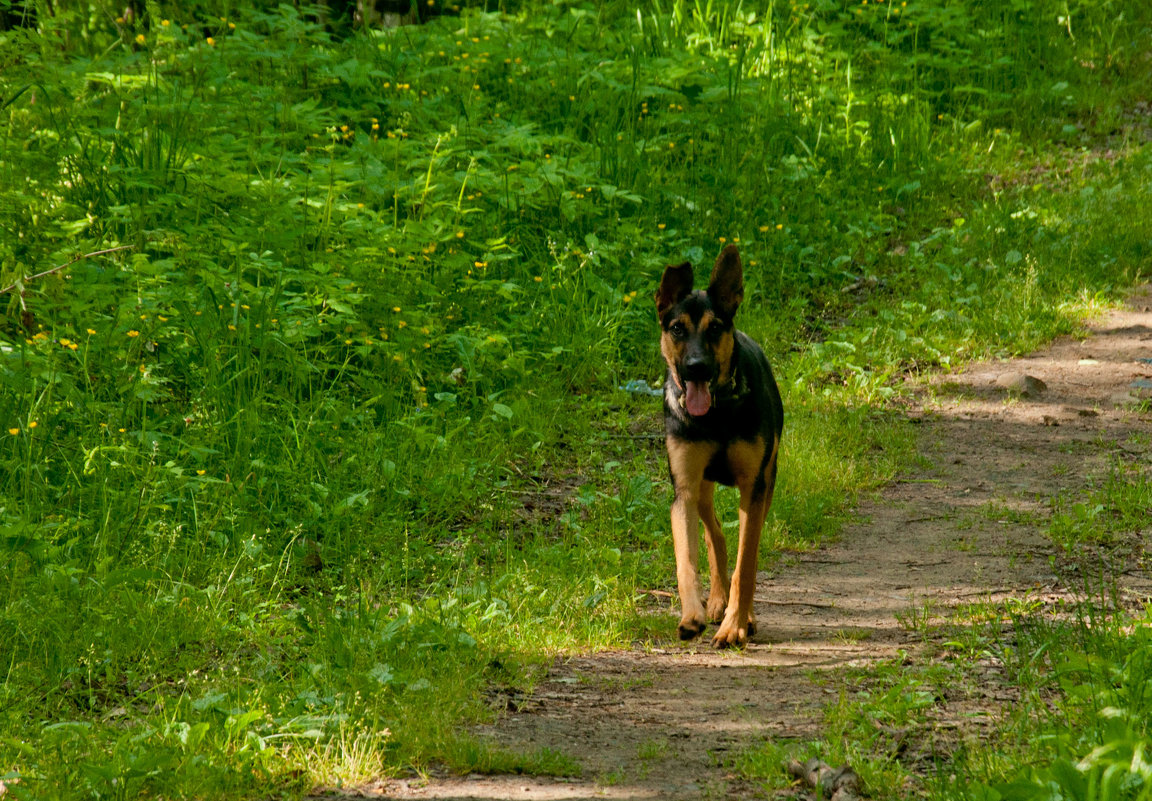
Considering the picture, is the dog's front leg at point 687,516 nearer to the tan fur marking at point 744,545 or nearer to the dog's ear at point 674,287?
the tan fur marking at point 744,545

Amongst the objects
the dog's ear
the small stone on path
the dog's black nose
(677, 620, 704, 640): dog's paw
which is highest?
the dog's ear

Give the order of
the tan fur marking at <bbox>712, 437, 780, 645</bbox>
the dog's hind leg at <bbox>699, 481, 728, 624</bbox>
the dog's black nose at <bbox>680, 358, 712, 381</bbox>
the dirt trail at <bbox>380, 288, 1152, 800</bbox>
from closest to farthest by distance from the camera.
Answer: the dirt trail at <bbox>380, 288, 1152, 800</bbox> → the dog's black nose at <bbox>680, 358, 712, 381</bbox> → the tan fur marking at <bbox>712, 437, 780, 645</bbox> → the dog's hind leg at <bbox>699, 481, 728, 624</bbox>

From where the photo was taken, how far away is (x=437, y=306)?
864 centimetres

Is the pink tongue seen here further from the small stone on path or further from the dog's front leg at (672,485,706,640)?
the small stone on path

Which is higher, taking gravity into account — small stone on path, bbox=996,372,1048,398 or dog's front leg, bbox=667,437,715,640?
dog's front leg, bbox=667,437,715,640

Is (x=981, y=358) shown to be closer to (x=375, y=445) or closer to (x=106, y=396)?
(x=375, y=445)

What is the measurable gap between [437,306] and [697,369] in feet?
12.4

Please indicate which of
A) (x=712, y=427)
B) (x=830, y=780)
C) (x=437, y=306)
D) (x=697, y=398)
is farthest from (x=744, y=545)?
(x=437, y=306)

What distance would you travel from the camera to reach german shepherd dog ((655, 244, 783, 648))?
5.30m

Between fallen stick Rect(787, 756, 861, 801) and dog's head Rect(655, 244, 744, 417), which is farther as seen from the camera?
dog's head Rect(655, 244, 744, 417)

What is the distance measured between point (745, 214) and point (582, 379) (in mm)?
2769

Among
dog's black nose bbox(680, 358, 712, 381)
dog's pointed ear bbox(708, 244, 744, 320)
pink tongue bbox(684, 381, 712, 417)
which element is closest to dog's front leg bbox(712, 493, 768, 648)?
pink tongue bbox(684, 381, 712, 417)

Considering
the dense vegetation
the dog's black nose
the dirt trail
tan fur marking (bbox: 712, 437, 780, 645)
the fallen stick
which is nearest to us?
the fallen stick

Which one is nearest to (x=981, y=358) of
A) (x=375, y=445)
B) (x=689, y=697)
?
(x=375, y=445)
